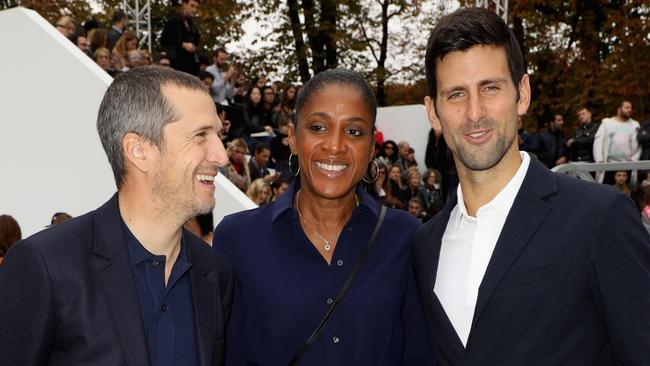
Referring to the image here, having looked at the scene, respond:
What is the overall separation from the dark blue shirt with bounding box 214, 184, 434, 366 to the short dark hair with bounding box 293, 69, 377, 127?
0.41 metres

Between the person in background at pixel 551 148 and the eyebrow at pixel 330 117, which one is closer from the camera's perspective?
the eyebrow at pixel 330 117

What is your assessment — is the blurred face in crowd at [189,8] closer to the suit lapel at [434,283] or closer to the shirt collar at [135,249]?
the suit lapel at [434,283]

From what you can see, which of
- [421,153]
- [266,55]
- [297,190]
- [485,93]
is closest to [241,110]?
[421,153]

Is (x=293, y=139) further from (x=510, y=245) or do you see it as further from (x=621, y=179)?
(x=621, y=179)

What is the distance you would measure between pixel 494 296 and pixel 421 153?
13.9 m

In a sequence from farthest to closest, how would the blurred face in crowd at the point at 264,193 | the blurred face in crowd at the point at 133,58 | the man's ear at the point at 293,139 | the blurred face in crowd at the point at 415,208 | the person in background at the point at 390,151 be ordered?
the person in background at the point at 390,151, the blurred face in crowd at the point at 415,208, the blurred face in crowd at the point at 133,58, the blurred face in crowd at the point at 264,193, the man's ear at the point at 293,139

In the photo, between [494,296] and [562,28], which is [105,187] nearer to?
[494,296]

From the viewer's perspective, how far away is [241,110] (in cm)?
1262

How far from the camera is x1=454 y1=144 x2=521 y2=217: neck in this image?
2609 millimetres

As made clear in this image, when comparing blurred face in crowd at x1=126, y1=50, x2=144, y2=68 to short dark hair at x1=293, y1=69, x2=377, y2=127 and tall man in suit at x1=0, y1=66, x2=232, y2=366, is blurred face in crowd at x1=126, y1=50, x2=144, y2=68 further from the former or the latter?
tall man in suit at x1=0, y1=66, x2=232, y2=366

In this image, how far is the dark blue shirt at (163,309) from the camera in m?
2.42

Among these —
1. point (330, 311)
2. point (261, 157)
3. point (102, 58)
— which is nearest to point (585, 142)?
point (261, 157)

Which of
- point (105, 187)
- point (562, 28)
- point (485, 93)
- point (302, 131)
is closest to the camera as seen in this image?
point (485, 93)

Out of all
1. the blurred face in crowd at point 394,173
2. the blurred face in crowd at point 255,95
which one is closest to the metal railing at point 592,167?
the blurred face in crowd at point 394,173
